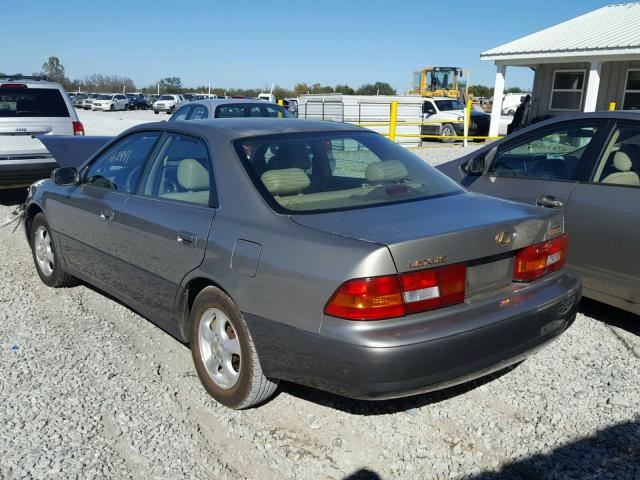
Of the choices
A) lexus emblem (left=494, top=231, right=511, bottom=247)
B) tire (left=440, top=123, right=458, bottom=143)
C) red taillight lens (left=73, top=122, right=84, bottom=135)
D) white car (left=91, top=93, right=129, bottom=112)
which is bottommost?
white car (left=91, top=93, right=129, bottom=112)

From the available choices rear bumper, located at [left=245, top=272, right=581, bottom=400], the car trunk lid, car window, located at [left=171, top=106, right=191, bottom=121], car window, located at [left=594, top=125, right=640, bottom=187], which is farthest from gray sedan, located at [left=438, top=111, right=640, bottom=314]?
car window, located at [left=171, top=106, right=191, bottom=121]

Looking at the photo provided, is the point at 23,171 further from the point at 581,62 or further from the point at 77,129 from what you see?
the point at 581,62

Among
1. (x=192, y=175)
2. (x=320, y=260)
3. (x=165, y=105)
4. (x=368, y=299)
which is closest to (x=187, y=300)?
(x=192, y=175)

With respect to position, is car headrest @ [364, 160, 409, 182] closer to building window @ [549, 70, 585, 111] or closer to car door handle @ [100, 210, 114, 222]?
car door handle @ [100, 210, 114, 222]

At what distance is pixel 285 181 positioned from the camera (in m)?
3.24

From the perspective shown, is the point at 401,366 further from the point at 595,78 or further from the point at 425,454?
the point at 595,78

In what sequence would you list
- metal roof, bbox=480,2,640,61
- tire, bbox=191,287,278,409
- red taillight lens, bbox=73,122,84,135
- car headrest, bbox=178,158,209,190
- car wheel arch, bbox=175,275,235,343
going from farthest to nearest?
1. metal roof, bbox=480,2,640,61
2. red taillight lens, bbox=73,122,84,135
3. car headrest, bbox=178,158,209,190
4. car wheel arch, bbox=175,275,235,343
5. tire, bbox=191,287,278,409

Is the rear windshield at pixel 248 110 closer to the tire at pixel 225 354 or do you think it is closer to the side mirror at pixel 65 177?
the side mirror at pixel 65 177

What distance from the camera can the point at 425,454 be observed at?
290 cm

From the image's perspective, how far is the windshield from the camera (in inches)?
939

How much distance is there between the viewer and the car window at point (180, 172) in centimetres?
348

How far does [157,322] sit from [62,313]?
1.33m

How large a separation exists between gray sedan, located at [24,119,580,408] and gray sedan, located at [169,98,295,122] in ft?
19.8

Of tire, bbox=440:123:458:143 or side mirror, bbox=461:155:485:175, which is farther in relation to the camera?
tire, bbox=440:123:458:143
